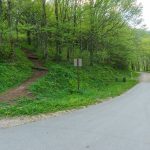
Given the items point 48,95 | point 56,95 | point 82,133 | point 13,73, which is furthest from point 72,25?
point 82,133

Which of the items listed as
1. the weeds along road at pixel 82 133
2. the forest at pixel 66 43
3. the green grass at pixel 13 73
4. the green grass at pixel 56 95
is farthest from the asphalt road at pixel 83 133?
the green grass at pixel 13 73

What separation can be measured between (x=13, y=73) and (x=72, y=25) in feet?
36.4

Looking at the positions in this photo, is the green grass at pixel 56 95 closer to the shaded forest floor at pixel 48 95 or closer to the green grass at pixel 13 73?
the shaded forest floor at pixel 48 95

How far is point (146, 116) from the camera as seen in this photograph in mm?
12742

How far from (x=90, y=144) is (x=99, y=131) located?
167 centimetres

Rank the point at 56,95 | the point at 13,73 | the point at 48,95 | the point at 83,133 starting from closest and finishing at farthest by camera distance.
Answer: the point at 83,133
the point at 48,95
the point at 56,95
the point at 13,73

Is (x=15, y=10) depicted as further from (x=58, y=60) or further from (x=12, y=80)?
(x=12, y=80)

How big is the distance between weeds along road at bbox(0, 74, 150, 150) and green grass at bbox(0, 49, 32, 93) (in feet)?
27.5

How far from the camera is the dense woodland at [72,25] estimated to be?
3075 centimetres

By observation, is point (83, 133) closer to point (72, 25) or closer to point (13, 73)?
point (13, 73)

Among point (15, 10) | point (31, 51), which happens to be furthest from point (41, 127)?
point (31, 51)

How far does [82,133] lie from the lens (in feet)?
30.3

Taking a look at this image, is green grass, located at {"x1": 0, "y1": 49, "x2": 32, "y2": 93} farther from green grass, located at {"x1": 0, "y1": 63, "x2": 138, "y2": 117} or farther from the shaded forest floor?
green grass, located at {"x1": 0, "y1": 63, "x2": 138, "y2": 117}

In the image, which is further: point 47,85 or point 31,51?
point 31,51
